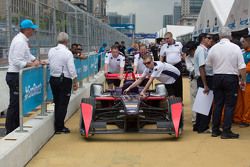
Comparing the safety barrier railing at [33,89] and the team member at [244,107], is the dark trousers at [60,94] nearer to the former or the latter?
the safety barrier railing at [33,89]

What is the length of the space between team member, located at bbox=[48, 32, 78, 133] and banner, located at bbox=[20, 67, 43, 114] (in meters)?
0.32

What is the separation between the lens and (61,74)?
8.22 m

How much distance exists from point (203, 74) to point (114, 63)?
4.17 meters

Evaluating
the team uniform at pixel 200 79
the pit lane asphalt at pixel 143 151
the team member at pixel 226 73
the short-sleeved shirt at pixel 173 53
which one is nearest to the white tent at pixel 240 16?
the short-sleeved shirt at pixel 173 53

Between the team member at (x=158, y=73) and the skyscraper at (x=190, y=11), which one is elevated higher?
the skyscraper at (x=190, y=11)

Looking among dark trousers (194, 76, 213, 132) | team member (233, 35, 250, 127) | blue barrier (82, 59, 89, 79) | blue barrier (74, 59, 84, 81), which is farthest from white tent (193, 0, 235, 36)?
dark trousers (194, 76, 213, 132)

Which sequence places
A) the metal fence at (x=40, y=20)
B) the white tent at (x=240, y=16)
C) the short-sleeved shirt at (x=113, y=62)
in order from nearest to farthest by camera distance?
the metal fence at (x=40, y=20) < the short-sleeved shirt at (x=113, y=62) < the white tent at (x=240, y=16)

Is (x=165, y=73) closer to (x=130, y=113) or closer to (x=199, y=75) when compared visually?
(x=199, y=75)

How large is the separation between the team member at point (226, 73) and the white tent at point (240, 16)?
16.4 ft

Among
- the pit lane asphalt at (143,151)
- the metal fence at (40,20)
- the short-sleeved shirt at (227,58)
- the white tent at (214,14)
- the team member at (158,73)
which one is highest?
the white tent at (214,14)

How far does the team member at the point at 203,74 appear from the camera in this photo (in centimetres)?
837

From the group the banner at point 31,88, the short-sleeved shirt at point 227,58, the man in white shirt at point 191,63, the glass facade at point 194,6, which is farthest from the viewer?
the glass facade at point 194,6

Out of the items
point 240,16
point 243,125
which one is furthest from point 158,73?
point 240,16

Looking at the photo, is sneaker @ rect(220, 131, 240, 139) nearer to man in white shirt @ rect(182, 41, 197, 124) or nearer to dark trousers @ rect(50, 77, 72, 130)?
man in white shirt @ rect(182, 41, 197, 124)
